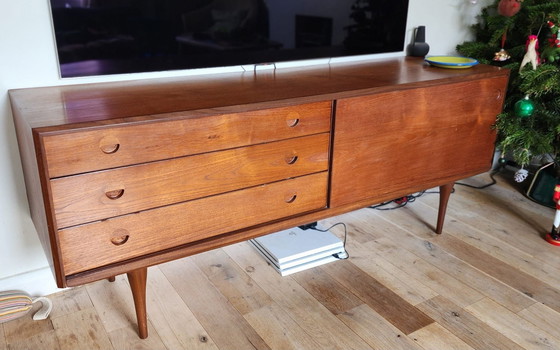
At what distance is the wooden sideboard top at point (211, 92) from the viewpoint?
1.15m

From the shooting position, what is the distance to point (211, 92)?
1387mm

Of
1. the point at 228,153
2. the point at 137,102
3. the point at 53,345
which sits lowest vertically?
the point at 53,345

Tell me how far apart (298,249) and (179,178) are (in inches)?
26.9

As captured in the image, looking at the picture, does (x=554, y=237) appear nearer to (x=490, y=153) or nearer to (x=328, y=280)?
(x=490, y=153)

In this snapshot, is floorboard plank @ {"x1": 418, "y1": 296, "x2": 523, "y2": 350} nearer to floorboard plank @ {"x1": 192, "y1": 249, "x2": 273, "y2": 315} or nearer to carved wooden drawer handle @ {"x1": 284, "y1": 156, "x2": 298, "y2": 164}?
floorboard plank @ {"x1": 192, "y1": 249, "x2": 273, "y2": 315}

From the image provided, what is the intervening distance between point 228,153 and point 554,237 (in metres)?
1.43

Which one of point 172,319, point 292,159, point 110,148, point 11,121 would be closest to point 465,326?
point 292,159

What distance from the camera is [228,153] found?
4.18ft

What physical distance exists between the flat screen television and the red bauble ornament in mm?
480

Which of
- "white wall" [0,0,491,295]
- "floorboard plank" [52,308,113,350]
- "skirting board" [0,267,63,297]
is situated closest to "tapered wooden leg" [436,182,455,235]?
"white wall" [0,0,491,295]

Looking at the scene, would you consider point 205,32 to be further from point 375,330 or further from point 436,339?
point 436,339

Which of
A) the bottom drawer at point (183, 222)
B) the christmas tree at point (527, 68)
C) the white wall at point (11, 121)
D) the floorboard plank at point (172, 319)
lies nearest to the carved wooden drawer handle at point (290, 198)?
the bottom drawer at point (183, 222)

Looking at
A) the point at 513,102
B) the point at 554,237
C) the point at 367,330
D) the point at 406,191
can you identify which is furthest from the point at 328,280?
the point at 513,102

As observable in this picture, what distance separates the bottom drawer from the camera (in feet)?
3.82
